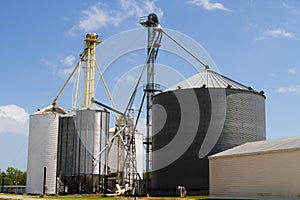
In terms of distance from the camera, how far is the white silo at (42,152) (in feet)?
190

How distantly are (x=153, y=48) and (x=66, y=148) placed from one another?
17.4 m

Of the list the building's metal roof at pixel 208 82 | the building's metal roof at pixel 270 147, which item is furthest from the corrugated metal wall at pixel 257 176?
the building's metal roof at pixel 208 82

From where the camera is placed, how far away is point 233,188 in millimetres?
36438

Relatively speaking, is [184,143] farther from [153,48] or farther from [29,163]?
[29,163]

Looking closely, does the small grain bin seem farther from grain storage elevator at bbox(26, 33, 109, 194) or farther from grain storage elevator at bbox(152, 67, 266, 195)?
grain storage elevator at bbox(152, 67, 266, 195)

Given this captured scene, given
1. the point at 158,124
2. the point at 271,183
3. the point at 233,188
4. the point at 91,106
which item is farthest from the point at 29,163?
the point at 271,183

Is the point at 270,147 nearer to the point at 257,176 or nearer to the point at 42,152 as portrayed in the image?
the point at 257,176

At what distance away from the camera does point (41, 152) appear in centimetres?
5881

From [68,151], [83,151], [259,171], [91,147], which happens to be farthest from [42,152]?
[259,171]

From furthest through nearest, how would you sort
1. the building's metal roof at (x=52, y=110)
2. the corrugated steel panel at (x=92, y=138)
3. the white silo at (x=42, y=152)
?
the building's metal roof at (x=52, y=110) → the white silo at (x=42, y=152) → the corrugated steel panel at (x=92, y=138)

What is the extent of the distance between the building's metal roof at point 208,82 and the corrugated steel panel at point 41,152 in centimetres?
1821

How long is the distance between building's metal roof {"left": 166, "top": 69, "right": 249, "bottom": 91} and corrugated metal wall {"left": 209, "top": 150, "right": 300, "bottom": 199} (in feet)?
37.4

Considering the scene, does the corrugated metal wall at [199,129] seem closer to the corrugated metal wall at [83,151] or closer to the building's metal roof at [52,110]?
the corrugated metal wall at [83,151]

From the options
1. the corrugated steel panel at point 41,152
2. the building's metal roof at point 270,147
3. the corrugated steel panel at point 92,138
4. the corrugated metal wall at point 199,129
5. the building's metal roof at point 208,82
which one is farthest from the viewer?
the corrugated steel panel at point 41,152
